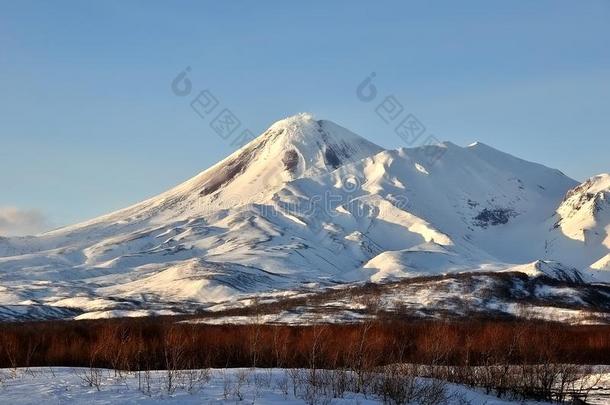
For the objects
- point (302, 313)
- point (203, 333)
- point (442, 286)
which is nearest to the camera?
point (203, 333)

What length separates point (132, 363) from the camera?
81.8 feet

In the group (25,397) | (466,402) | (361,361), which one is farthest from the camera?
(361,361)

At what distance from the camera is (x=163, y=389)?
17.5m

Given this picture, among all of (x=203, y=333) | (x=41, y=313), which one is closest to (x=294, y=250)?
(x=41, y=313)

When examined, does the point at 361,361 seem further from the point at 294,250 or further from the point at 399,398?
the point at 294,250

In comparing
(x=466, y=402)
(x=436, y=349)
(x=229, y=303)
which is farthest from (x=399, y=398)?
(x=229, y=303)

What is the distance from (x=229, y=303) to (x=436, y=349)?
8876cm

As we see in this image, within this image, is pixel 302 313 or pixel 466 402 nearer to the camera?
pixel 466 402

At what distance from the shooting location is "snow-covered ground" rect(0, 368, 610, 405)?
16.2 m

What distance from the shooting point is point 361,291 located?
105 metres

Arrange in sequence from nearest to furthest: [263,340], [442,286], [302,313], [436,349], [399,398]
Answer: [399,398] → [436,349] → [263,340] → [302,313] → [442,286]

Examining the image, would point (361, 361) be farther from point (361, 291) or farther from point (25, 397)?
point (361, 291)

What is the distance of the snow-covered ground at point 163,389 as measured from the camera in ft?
53.1

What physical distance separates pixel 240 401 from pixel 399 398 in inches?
154
